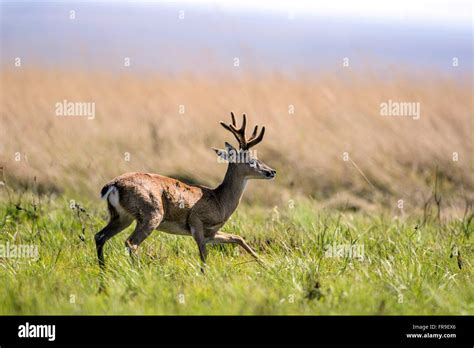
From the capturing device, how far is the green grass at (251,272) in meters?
6.67

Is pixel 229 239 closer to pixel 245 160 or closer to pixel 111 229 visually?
pixel 245 160

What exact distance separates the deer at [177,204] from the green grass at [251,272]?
0.22m

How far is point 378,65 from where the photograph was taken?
856 inches

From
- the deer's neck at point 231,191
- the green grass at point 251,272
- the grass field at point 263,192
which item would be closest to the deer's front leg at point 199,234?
the green grass at point 251,272

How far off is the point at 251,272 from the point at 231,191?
5.74 ft

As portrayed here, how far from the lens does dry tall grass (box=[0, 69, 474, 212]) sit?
45.9 ft

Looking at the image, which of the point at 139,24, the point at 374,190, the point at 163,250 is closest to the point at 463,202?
the point at 374,190

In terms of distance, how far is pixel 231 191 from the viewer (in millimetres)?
9188

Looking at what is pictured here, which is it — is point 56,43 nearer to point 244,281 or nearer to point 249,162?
point 249,162

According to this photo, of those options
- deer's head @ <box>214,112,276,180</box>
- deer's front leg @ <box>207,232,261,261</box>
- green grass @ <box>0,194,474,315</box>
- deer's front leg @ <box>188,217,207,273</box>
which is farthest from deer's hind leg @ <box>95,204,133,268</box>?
deer's head @ <box>214,112,276,180</box>

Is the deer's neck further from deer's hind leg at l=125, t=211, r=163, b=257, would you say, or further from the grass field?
deer's hind leg at l=125, t=211, r=163, b=257

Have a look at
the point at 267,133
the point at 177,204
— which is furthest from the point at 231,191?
the point at 267,133

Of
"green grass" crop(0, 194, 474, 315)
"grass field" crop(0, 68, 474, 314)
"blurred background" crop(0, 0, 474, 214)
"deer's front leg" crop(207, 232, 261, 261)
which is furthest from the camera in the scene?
"blurred background" crop(0, 0, 474, 214)
